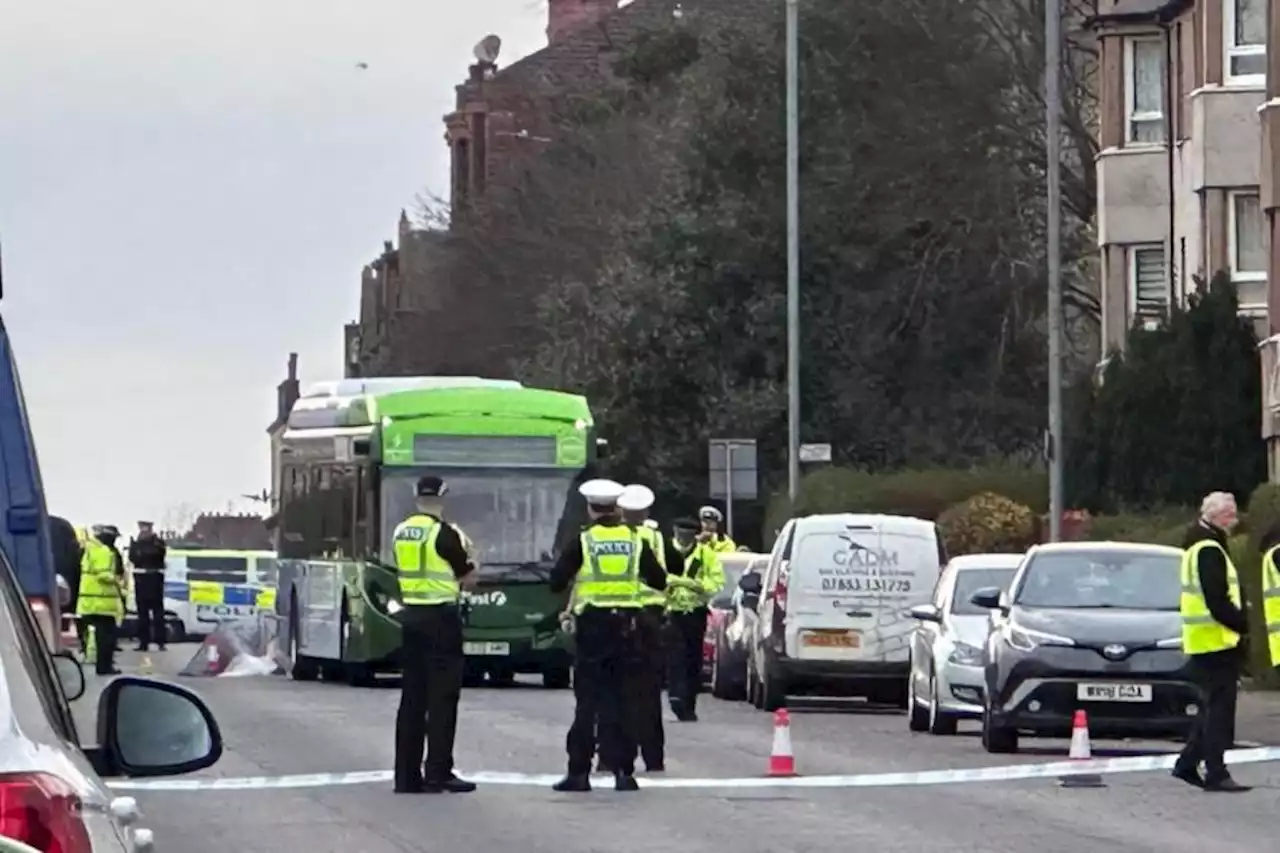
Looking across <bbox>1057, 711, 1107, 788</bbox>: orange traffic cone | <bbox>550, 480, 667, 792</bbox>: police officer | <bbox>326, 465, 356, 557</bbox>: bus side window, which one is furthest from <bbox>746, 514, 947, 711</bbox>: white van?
<bbox>550, 480, 667, 792</bbox>: police officer

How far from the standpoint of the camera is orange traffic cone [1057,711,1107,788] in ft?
68.0

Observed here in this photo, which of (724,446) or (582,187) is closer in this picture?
(724,446)

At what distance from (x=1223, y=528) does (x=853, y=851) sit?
4874mm

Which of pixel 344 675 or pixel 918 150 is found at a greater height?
pixel 918 150

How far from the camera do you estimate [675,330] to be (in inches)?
2329

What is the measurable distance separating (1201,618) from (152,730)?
14105 millimetres

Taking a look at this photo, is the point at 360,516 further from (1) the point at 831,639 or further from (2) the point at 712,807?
(2) the point at 712,807

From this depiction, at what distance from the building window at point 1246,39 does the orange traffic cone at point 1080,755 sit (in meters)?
26.7

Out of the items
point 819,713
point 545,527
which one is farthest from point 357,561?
point 819,713

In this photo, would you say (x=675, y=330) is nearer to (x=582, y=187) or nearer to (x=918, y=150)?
(x=918, y=150)

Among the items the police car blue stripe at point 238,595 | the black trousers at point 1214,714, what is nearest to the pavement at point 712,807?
the black trousers at point 1214,714

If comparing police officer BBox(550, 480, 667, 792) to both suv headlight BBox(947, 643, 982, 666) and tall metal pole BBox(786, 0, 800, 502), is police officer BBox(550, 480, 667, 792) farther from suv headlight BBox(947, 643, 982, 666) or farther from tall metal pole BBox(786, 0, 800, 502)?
tall metal pole BBox(786, 0, 800, 502)

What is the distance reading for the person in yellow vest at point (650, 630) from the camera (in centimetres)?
2038

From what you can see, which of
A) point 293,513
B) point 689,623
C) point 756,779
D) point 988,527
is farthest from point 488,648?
point 756,779
